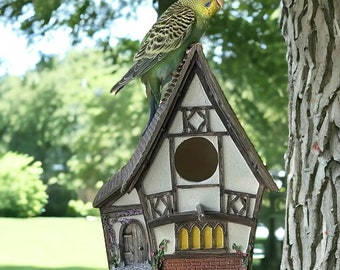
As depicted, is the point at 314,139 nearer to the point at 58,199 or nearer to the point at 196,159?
the point at 196,159

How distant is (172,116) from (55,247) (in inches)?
191

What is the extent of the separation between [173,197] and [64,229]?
4.70 metres

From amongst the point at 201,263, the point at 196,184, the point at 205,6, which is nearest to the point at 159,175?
the point at 196,184

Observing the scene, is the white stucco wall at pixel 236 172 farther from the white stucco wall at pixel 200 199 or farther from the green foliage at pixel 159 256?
the green foliage at pixel 159 256

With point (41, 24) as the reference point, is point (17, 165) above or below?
below

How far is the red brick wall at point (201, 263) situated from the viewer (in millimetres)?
1360

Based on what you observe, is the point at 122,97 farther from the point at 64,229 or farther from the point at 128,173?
the point at 128,173

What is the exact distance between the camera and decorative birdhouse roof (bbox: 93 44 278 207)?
133 centimetres

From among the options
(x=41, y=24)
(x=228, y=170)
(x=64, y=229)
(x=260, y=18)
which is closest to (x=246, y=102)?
(x=260, y=18)

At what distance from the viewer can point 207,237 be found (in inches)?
54.1

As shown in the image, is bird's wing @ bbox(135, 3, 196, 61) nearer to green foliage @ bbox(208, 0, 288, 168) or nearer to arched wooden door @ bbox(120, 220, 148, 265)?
arched wooden door @ bbox(120, 220, 148, 265)

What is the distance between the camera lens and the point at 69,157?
8516 millimetres

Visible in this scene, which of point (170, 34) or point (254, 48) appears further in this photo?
point (254, 48)

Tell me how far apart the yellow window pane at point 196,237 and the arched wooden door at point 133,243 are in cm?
12
